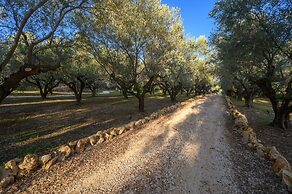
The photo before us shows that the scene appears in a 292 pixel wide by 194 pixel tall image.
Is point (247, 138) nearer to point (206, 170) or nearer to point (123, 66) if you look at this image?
point (206, 170)

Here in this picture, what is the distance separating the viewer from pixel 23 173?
16.6ft

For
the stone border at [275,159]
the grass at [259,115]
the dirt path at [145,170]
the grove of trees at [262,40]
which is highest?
the grove of trees at [262,40]

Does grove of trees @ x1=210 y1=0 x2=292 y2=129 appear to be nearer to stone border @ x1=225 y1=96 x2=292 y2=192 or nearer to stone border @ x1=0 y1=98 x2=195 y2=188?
stone border @ x1=225 y1=96 x2=292 y2=192

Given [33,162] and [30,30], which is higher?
[30,30]

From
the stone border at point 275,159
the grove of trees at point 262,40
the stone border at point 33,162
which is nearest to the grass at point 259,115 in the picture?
the grove of trees at point 262,40

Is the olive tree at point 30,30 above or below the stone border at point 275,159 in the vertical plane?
above

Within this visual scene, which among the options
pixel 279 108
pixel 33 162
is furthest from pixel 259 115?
pixel 33 162

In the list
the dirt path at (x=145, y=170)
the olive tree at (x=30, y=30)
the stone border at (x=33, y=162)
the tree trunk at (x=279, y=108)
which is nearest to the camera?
the dirt path at (x=145, y=170)

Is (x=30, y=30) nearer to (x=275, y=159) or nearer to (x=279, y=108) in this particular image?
(x=275, y=159)

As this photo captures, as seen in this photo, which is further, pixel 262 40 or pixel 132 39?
pixel 132 39

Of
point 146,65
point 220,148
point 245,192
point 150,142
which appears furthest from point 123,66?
point 245,192

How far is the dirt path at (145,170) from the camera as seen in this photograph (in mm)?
4438

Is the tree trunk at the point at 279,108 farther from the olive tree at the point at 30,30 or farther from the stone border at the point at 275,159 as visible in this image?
the olive tree at the point at 30,30

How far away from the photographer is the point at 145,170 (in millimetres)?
5195
